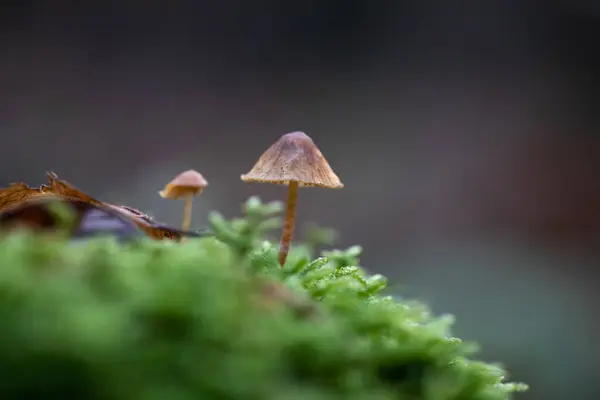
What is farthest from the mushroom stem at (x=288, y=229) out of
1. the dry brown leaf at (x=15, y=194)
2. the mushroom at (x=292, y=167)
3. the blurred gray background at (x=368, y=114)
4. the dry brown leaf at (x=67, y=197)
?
the blurred gray background at (x=368, y=114)

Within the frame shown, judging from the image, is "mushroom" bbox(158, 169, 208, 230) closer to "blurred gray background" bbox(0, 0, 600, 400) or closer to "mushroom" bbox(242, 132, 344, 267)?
"mushroom" bbox(242, 132, 344, 267)

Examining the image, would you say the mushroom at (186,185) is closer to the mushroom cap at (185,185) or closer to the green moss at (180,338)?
the mushroom cap at (185,185)

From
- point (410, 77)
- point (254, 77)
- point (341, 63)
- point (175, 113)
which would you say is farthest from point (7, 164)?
point (410, 77)

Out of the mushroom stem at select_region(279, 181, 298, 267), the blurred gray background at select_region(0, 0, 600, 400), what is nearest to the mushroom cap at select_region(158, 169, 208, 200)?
the mushroom stem at select_region(279, 181, 298, 267)

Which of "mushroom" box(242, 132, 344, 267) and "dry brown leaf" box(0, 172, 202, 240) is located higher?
"mushroom" box(242, 132, 344, 267)

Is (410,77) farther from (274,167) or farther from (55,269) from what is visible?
(55,269)
